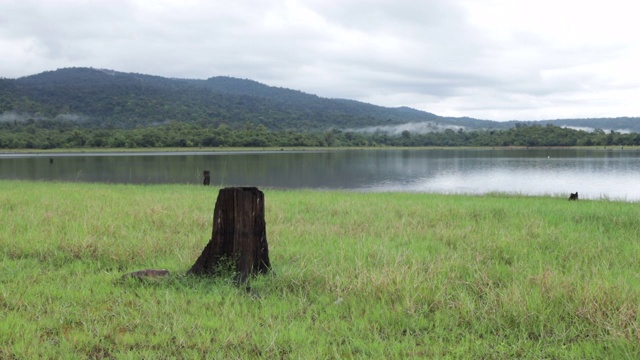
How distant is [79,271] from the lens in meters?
6.89

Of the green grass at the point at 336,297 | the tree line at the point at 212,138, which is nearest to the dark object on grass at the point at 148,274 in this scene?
the green grass at the point at 336,297

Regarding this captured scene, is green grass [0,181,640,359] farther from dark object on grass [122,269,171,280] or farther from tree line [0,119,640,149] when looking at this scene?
tree line [0,119,640,149]

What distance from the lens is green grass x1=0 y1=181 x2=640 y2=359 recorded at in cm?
440

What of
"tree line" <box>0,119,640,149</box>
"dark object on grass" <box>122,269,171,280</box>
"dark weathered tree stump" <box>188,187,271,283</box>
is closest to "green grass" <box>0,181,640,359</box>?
"dark object on grass" <box>122,269,171,280</box>

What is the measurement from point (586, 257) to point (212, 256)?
608 cm

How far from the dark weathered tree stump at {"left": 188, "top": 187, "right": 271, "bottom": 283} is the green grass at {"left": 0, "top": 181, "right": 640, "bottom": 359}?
0.33m

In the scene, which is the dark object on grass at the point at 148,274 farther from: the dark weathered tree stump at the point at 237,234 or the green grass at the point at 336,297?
the dark weathered tree stump at the point at 237,234

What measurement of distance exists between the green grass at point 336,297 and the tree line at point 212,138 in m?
143

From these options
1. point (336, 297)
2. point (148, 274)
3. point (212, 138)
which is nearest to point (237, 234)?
point (148, 274)

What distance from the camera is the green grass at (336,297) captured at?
440cm

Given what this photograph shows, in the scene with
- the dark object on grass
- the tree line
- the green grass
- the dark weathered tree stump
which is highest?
the tree line

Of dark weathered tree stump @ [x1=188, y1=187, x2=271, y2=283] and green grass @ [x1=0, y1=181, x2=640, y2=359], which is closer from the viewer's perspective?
green grass @ [x1=0, y1=181, x2=640, y2=359]

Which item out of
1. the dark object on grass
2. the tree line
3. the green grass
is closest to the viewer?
the green grass

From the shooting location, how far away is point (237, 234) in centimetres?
644
